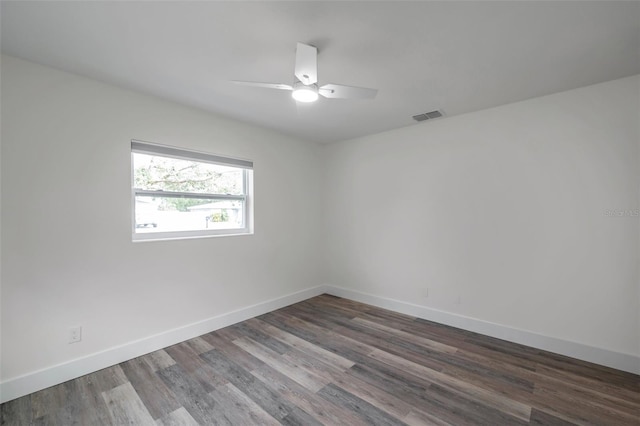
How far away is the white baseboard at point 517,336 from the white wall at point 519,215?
0.19 feet

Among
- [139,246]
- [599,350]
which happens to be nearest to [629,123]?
[599,350]

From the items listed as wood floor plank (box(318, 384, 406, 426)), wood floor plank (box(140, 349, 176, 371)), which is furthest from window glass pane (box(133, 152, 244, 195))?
wood floor plank (box(318, 384, 406, 426))

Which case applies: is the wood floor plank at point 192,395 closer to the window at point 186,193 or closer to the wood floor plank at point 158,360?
the wood floor plank at point 158,360

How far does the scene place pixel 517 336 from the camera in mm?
2885

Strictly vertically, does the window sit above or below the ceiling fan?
below

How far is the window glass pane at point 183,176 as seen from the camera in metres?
2.79

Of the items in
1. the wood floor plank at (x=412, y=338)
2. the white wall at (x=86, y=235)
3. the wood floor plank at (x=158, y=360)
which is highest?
the white wall at (x=86, y=235)

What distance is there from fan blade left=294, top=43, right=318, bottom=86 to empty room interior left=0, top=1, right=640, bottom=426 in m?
0.01

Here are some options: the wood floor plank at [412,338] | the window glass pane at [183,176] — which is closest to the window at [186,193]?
the window glass pane at [183,176]

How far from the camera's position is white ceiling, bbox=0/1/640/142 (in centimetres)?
160

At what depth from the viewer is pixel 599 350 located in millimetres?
2477

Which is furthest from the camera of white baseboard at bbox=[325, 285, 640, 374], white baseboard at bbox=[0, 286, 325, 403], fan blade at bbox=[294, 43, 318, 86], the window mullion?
the window mullion

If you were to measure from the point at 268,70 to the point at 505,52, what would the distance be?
1748mm

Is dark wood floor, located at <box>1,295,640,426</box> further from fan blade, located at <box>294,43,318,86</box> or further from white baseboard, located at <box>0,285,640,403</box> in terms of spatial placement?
fan blade, located at <box>294,43,318,86</box>
